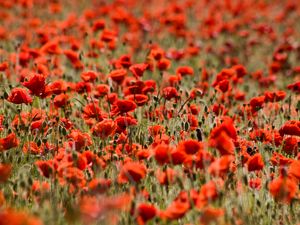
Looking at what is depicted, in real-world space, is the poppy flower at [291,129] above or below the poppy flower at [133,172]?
above

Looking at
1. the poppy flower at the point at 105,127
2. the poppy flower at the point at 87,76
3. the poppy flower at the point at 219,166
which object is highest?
the poppy flower at the point at 87,76

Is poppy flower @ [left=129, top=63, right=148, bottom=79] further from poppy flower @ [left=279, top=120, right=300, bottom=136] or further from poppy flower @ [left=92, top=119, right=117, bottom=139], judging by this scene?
Answer: poppy flower @ [left=279, top=120, right=300, bottom=136]

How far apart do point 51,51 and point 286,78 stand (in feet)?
8.62

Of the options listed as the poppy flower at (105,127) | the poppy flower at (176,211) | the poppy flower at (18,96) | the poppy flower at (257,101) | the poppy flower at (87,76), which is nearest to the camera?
the poppy flower at (176,211)

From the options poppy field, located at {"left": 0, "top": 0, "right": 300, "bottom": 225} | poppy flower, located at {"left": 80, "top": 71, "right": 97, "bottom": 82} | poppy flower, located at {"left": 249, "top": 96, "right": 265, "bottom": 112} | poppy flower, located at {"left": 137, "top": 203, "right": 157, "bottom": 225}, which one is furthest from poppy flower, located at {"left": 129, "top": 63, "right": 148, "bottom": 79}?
poppy flower, located at {"left": 137, "top": 203, "right": 157, "bottom": 225}

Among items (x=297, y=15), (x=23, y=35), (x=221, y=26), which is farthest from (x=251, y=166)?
(x=297, y=15)

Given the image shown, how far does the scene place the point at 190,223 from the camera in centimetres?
283

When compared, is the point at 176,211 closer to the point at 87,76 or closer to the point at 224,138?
the point at 224,138

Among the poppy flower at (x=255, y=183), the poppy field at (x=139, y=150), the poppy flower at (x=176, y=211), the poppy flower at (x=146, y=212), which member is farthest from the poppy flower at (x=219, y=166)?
the poppy flower at (x=255, y=183)

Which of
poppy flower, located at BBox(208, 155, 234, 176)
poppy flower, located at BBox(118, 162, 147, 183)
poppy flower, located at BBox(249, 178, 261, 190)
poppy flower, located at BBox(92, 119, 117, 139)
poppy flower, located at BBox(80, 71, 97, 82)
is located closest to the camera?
poppy flower, located at BBox(208, 155, 234, 176)

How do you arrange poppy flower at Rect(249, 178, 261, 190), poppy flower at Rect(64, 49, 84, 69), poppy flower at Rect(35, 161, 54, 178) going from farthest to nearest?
1. poppy flower at Rect(64, 49, 84, 69)
2. poppy flower at Rect(249, 178, 261, 190)
3. poppy flower at Rect(35, 161, 54, 178)

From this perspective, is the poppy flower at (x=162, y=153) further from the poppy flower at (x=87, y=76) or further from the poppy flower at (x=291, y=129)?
the poppy flower at (x=87, y=76)

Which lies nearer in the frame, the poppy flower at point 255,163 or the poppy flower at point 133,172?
the poppy flower at point 133,172

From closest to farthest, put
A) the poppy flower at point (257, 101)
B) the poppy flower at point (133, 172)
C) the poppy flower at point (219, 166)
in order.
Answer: the poppy flower at point (219, 166), the poppy flower at point (133, 172), the poppy flower at point (257, 101)
